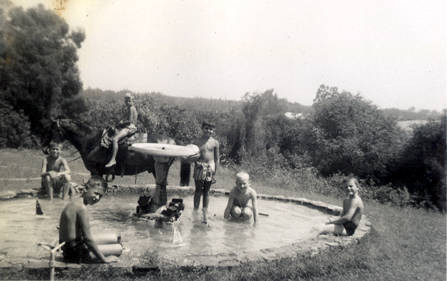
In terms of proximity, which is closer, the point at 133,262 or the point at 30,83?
the point at 133,262

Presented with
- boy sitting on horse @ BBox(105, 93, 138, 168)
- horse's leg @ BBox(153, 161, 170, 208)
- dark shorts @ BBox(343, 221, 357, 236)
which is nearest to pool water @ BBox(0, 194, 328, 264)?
horse's leg @ BBox(153, 161, 170, 208)

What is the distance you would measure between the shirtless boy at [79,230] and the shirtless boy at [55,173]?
4794mm

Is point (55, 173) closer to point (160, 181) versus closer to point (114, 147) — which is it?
point (114, 147)

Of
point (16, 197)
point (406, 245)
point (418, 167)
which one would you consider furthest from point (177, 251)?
point (418, 167)

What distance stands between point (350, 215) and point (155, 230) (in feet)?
11.0

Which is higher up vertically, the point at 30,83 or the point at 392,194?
the point at 30,83

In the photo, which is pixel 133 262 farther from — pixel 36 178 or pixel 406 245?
pixel 36 178

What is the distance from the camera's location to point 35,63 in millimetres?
27047

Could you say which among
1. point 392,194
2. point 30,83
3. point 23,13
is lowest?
point 392,194

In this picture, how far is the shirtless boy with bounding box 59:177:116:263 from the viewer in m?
4.74

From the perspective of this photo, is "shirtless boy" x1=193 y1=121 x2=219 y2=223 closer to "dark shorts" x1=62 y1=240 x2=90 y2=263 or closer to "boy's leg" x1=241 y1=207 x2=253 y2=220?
"boy's leg" x1=241 y1=207 x2=253 y2=220

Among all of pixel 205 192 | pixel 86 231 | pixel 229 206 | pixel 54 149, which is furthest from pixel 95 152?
pixel 86 231

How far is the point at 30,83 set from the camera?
27391 mm

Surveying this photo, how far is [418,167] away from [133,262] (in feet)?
69.0
